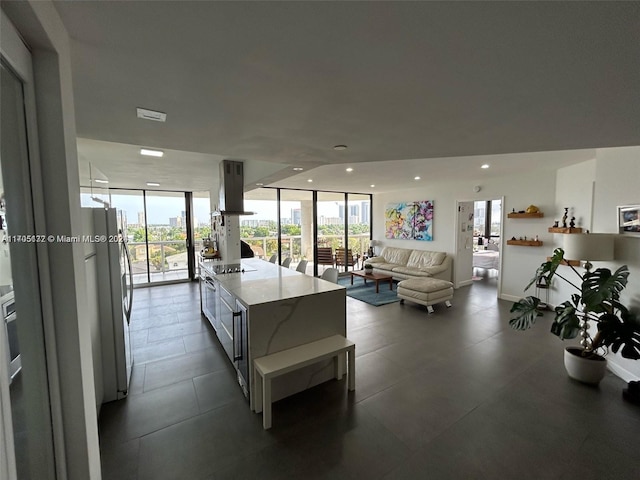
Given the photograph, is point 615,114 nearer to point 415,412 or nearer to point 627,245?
point 627,245

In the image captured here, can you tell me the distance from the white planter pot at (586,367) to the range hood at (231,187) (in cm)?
421

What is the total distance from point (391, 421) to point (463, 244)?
17.5 feet

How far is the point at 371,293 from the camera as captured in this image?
5902 millimetres

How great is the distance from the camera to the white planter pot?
99.6 inches

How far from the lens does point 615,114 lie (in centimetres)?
164

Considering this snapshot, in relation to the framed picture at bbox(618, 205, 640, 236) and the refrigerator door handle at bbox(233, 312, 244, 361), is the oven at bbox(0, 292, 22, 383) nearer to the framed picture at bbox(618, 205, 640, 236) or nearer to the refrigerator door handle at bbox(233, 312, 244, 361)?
the refrigerator door handle at bbox(233, 312, 244, 361)

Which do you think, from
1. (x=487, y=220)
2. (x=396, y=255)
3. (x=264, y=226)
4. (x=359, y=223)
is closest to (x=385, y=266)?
(x=396, y=255)

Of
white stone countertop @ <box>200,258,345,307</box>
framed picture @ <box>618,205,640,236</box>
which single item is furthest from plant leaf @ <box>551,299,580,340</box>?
white stone countertop @ <box>200,258,345,307</box>

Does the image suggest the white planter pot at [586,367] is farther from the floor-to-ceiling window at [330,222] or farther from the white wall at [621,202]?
the floor-to-ceiling window at [330,222]

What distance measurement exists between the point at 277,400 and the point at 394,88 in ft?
8.52

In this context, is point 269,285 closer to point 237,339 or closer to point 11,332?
point 237,339

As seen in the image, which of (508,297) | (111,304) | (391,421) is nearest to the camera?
(391,421)

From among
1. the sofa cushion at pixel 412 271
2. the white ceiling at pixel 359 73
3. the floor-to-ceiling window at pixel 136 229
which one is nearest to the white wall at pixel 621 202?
the white ceiling at pixel 359 73

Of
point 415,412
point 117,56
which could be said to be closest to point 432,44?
point 117,56
